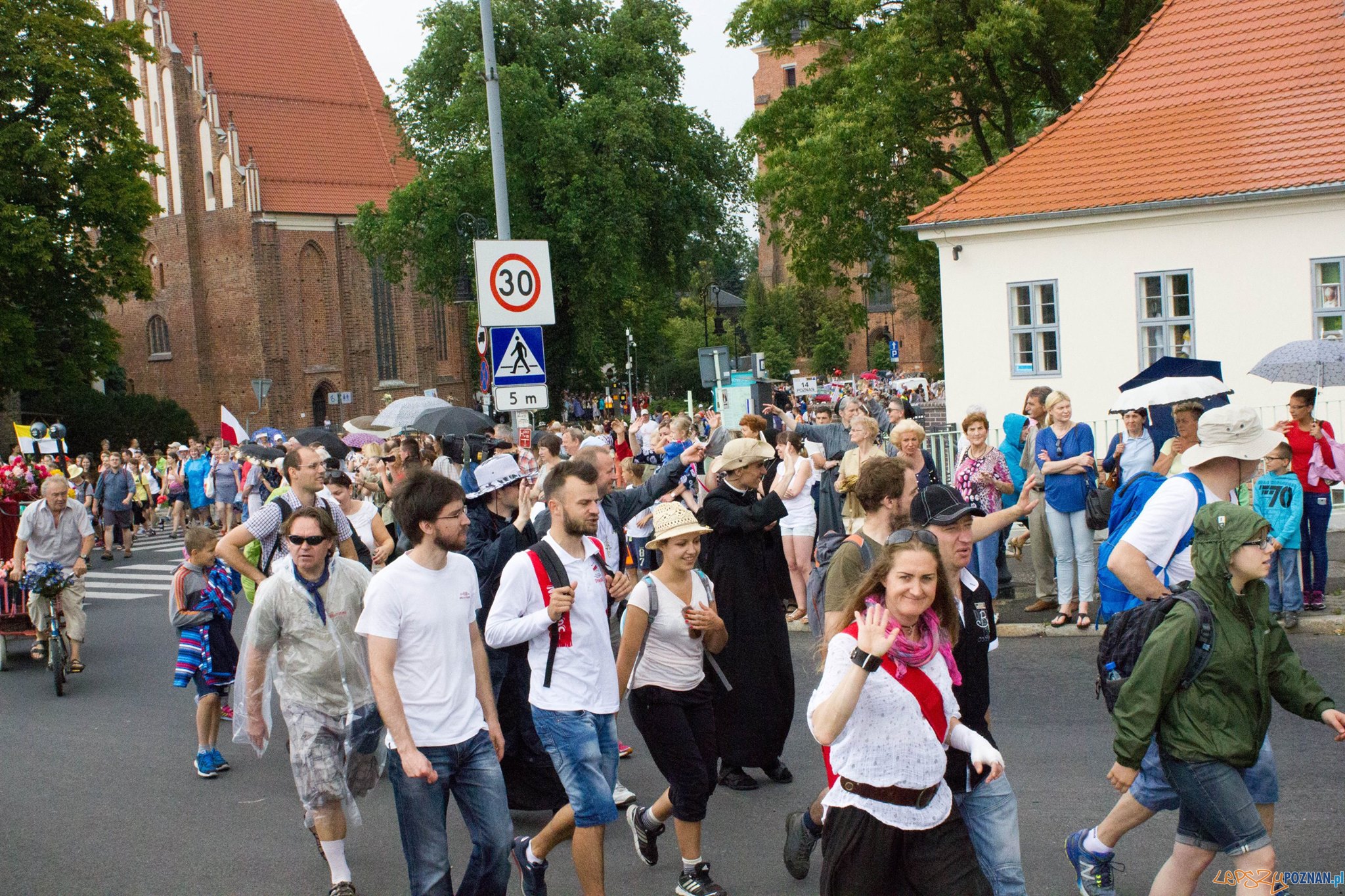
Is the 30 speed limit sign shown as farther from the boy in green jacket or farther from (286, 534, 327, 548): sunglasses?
the boy in green jacket

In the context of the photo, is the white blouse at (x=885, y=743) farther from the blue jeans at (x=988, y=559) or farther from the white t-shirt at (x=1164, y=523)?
the blue jeans at (x=988, y=559)

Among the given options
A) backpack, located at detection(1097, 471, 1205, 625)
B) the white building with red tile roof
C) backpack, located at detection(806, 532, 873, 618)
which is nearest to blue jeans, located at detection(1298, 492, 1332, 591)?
backpack, located at detection(1097, 471, 1205, 625)

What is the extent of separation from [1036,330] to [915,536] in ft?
58.3

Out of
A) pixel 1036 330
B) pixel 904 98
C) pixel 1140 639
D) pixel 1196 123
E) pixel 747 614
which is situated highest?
pixel 904 98

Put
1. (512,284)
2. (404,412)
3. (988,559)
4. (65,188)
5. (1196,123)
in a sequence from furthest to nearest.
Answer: (65,188) < (404,412) < (1196,123) < (512,284) < (988,559)

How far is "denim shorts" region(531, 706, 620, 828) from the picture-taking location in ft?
16.8

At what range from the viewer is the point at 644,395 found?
5709 cm

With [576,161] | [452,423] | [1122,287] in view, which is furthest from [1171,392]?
[576,161]

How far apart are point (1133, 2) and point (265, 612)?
26.8 m

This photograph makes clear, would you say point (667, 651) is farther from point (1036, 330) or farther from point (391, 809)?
point (1036, 330)

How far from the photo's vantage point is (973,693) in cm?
461

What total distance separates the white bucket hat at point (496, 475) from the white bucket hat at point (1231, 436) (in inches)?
140

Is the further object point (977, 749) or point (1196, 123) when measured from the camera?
point (1196, 123)

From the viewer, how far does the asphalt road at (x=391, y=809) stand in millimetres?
5906
